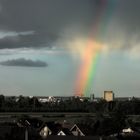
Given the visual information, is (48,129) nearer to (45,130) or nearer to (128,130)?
(45,130)

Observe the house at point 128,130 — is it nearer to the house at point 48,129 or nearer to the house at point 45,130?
the house at point 48,129

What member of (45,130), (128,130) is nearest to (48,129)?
(45,130)

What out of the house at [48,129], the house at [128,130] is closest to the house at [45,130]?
the house at [48,129]

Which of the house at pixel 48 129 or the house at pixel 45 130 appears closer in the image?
the house at pixel 48 129

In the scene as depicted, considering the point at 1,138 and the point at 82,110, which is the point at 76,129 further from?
the point at 82,110

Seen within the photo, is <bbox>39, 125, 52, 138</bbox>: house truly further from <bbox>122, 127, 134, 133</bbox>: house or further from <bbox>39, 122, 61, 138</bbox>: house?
<bbox>122, 127, 134, 133</bbox>: house

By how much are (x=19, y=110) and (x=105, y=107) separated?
35174 millimetres

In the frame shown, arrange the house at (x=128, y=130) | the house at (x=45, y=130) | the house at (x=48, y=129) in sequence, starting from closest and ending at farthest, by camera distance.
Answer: the house at (x=48, y=129) < the house at (x=45, y=130) < the house at (x=128, y=130)

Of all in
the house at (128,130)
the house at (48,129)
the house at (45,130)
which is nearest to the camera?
the house at (48,129)

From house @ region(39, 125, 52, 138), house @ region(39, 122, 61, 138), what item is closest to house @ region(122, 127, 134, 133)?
house @ region(39, 122, 61, 138)

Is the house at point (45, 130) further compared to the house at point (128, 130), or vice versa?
the house at point (128, 130)

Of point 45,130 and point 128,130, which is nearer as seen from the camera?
point 45,130

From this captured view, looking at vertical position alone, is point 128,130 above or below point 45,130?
below

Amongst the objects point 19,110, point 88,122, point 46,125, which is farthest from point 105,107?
point 46,125
